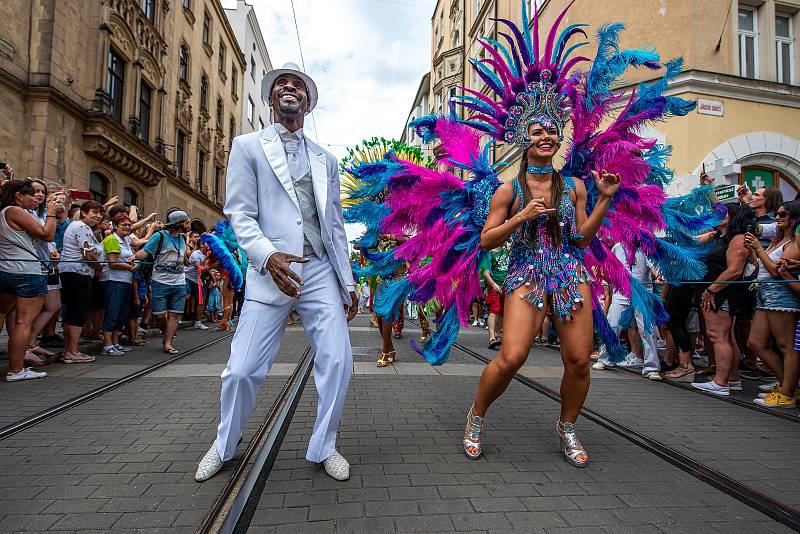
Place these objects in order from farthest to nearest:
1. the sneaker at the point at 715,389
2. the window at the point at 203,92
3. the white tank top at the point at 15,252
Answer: the window at the point at 203,92
the sneaker at the point at 715,389
the white tank top at the point at 15,252

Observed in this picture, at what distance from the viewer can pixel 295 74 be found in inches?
113

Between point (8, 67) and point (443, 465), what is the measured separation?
47.6ft

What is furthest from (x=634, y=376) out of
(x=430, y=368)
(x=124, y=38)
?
(x=124, y=38)

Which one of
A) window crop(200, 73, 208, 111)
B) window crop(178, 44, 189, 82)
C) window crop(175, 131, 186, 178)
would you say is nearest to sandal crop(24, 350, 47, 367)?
window crop(175, 131, 186, 178)

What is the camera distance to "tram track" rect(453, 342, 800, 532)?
2309 millimetres

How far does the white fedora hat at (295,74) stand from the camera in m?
2.83

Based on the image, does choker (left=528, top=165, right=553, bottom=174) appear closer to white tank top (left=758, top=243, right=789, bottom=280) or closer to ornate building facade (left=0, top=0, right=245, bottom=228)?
white tank top (left=758, top=243, right=789, bottom=280)

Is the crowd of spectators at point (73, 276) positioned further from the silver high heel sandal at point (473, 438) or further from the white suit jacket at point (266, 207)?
the silver high heel sandal at point (473, 438)

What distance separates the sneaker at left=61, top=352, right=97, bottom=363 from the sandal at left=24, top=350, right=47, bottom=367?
28cm

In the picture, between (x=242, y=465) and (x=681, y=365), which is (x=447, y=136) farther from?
(x=681, y=365)

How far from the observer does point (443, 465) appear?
9.28 feet

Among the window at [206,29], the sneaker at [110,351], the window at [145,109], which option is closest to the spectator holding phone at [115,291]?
the sneaker at [110,351]

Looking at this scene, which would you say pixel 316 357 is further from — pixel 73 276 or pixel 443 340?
pixel 73 276

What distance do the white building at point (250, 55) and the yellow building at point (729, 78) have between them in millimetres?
27282
